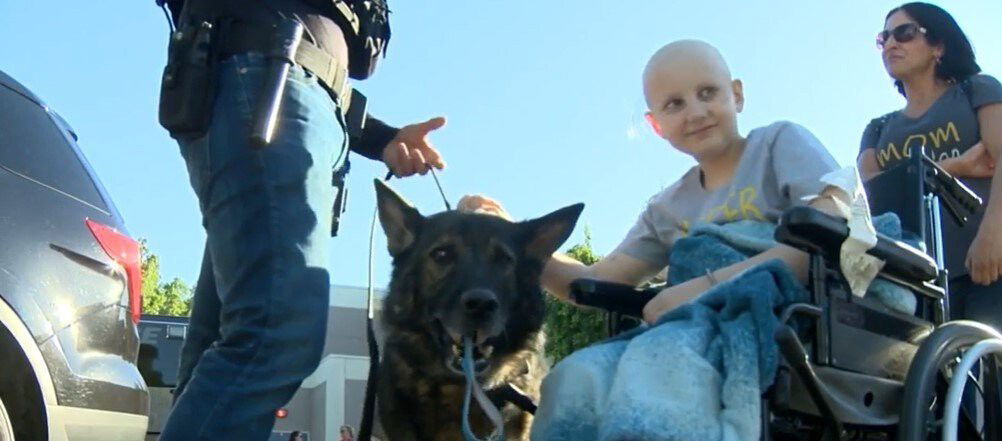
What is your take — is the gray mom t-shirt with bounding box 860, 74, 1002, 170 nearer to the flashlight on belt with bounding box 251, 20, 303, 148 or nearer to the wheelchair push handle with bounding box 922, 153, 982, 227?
the wheelchair push handle with bounding box 922, 153, 982, 227

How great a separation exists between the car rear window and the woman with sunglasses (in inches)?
118

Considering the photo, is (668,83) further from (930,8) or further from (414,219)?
(930,8)

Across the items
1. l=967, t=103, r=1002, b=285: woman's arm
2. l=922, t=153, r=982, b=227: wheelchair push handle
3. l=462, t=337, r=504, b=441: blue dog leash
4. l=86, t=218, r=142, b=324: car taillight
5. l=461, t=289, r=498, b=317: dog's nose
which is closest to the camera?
l=462, t=337, r=504, b=441: blue dog leash

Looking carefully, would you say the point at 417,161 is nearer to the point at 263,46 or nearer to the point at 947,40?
the point at 263,46

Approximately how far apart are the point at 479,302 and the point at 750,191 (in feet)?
2.84

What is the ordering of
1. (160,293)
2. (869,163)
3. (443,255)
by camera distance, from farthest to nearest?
1. (160,293)
2. (869,163)
3. (443,255)

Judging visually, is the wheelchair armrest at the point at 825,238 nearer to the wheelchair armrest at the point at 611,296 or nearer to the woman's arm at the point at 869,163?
the wheelchair armrest at the point at 611,296

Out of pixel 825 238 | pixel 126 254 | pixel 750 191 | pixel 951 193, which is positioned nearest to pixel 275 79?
pixel 825 238

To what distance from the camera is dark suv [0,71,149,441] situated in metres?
3.49


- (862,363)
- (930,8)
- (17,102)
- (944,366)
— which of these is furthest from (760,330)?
(17,102)

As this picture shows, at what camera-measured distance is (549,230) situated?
11.7 ft

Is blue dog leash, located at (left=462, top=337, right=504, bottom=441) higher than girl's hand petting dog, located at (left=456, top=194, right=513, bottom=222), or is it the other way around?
girl's hand petting dog, located at (left=456, top=194, right=513, bottom=222)

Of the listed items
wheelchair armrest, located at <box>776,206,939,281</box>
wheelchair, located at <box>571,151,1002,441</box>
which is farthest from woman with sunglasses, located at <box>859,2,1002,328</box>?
wheelchair armrest, located at <box>776,206,939,281</box>

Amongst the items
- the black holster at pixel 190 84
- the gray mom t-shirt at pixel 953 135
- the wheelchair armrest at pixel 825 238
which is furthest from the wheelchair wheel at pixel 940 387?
the black holster at pixel 190 84
